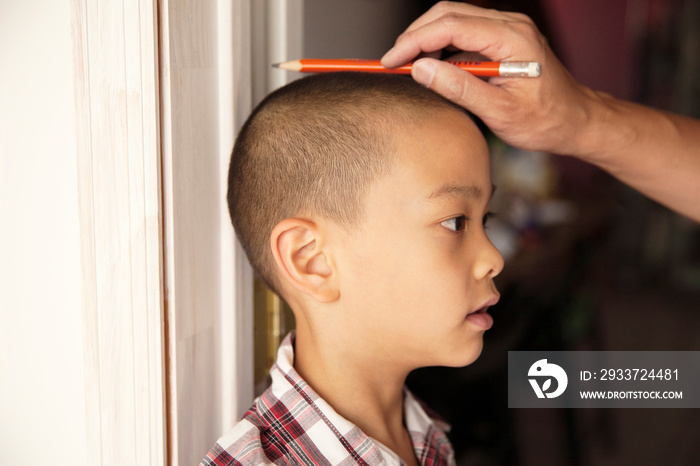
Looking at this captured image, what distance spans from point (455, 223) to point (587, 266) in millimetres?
1678

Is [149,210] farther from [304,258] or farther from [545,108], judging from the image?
[545,108]

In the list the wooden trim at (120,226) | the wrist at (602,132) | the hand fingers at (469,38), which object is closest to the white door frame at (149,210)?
the wooden trim at (120,226)

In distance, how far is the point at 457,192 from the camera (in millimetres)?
677

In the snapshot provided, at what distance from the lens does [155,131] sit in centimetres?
59

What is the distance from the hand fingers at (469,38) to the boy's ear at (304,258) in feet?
0.82

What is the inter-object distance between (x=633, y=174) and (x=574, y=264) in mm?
1228

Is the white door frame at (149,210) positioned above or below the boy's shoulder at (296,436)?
above

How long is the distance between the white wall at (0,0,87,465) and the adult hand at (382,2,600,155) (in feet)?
1.33

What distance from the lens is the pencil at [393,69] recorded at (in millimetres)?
685

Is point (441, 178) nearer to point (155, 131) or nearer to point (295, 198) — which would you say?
point (295, 198)

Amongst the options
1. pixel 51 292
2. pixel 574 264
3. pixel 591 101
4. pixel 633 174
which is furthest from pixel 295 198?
pixel 574 264

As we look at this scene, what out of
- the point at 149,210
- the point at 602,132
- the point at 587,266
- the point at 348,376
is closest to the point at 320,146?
the point at 149,210

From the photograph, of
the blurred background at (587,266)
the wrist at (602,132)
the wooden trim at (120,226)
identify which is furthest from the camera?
the blurred background at (587,266)

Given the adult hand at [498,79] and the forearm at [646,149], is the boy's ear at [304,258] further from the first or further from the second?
the forearm at [646,149]
